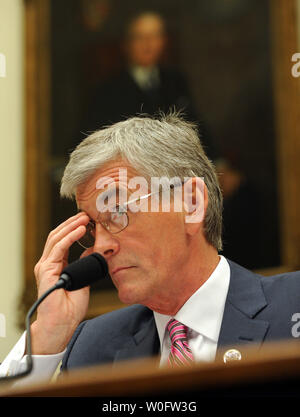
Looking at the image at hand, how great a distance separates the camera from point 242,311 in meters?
1.94

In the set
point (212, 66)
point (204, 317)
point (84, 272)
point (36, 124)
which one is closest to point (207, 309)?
point (204, 317)

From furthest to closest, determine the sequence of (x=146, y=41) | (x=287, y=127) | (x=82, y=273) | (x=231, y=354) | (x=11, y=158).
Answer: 1. (x=146, y=41)
2. (x=287, y=127)
3. (x=11, y=158)
4. (x=231, y=354)
5. (x=82, y=273)

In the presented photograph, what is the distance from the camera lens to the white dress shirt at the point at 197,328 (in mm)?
1920

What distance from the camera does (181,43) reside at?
3.68 m

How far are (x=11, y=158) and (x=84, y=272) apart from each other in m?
1.39

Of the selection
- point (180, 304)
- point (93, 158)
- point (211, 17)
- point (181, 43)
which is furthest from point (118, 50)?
point (180, 304)

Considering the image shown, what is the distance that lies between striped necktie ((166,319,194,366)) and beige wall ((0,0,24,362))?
920mm

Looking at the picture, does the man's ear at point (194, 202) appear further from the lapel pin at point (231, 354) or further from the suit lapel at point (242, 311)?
the lapel pin at point (231, 354)

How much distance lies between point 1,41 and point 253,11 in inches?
64.3

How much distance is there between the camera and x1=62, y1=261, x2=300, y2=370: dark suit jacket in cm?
189

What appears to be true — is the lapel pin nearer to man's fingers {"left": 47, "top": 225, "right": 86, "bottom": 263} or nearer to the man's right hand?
the man's right hand

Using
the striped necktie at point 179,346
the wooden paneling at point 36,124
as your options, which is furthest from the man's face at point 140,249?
the wooden paneling at point 36,124

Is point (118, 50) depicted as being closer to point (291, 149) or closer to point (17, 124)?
point (17, 124)

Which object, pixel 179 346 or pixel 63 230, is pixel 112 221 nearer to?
pixel 63 230
